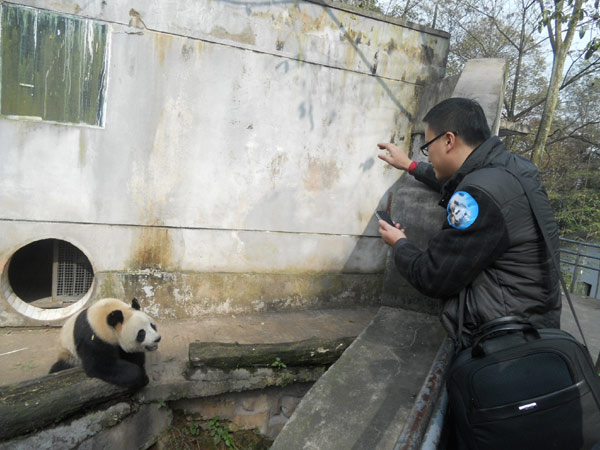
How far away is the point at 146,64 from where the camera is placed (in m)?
3.96

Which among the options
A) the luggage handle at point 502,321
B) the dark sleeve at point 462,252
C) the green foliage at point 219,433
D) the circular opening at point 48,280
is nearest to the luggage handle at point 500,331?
the luggage handle at point 502,321

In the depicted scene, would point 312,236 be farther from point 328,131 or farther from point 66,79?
point 66,79

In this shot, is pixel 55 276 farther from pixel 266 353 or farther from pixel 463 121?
pixel 463 121

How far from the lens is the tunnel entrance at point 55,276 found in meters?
4.44

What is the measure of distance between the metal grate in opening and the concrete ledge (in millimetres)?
3317

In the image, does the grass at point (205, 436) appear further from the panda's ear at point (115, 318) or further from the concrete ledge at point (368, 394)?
the concrete ledge at point (368, 394)

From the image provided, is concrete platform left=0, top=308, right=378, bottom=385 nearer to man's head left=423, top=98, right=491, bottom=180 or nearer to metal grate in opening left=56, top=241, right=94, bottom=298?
metal grate in opening left=56, top=241, right=94, bottom=298

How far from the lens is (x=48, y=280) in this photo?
16.8 feet

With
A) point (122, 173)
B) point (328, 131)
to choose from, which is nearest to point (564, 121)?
point (328, 131)

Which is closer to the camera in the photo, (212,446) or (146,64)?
(212,446)

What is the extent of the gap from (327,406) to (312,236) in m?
2.56

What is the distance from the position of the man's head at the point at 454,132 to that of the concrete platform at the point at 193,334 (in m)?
2.62

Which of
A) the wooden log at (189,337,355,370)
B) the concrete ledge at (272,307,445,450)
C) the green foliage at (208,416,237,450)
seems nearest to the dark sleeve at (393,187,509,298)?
the concrete ledge at (272,307,445,450)

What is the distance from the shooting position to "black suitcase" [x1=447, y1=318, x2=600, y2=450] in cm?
143
